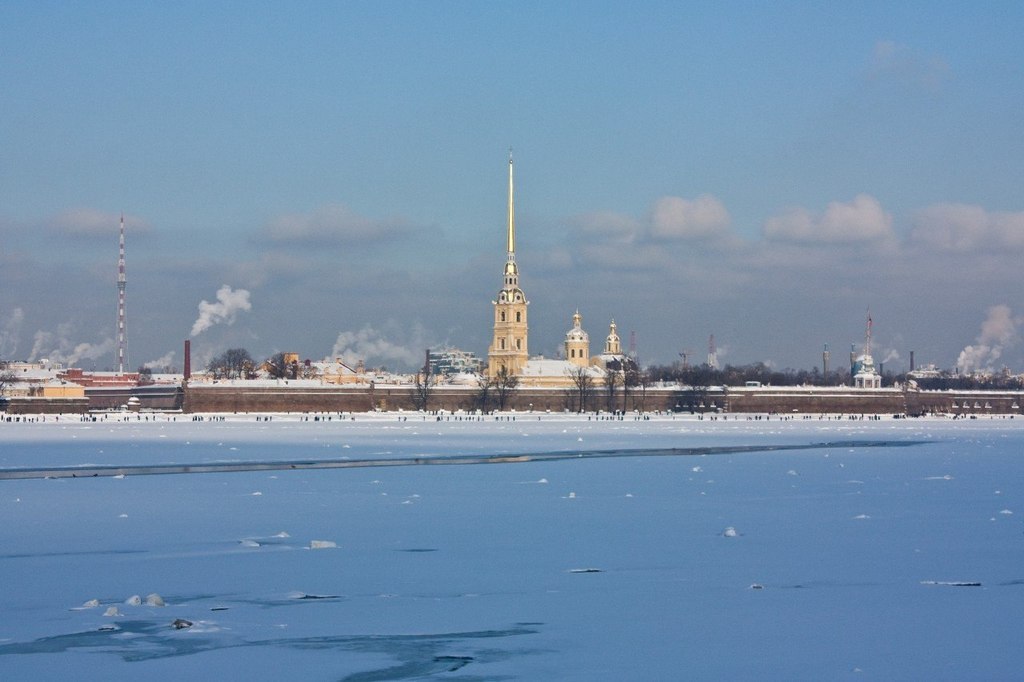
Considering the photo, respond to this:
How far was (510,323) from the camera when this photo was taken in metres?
153

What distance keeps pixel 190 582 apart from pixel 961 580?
792 centimetres

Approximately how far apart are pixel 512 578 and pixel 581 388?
116 meters

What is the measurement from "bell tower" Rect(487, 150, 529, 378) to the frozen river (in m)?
121

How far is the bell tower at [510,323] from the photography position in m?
151

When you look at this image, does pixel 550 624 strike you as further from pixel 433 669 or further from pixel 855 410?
pixel 855 410

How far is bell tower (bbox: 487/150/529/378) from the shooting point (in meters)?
151

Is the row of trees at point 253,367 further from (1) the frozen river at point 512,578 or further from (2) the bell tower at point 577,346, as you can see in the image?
(1) the frozen river at point 512,578

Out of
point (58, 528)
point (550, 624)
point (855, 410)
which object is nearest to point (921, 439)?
point (58, 528)

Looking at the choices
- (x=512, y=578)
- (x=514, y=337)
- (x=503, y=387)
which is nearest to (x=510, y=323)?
(x=514, y=337)

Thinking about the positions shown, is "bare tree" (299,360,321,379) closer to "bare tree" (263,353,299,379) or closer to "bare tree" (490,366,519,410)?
"bare tree" (263,353,299,379)

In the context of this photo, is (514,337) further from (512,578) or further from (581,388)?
(512,578)

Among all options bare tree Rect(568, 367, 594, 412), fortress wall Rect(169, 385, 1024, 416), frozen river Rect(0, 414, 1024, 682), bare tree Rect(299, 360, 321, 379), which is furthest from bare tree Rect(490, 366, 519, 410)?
frozen river Rect(0, 414, 1024, 682)

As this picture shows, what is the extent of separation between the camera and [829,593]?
1448 centimetres

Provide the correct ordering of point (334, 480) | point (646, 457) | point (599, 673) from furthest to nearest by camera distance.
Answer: point (646, 457), point (334, 480), point (599, 673)
